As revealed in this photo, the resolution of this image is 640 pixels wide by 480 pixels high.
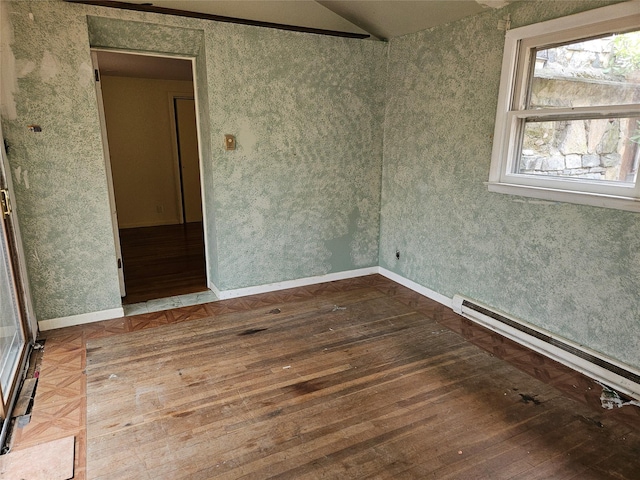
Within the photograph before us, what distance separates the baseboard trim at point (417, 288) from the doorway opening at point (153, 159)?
87.0 inches

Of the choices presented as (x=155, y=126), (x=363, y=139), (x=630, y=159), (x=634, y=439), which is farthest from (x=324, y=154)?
(x=155, y=126)

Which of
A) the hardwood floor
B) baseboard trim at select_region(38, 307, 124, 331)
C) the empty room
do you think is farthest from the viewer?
the hardwood floor

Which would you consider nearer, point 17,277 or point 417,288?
point 17,277

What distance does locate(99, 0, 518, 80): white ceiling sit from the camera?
9.59 ft

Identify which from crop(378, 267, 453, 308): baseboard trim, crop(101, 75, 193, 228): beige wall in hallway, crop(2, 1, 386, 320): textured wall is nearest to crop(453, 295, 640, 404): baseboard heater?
crop(378, 267, 453, 308): baseboard trim

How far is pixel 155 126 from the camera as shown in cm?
610

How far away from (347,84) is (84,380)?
313 centimetres

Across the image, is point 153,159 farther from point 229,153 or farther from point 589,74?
point 589,74

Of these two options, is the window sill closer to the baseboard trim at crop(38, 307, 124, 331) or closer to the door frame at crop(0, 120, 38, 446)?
the baseboard trim at crop(38, 307, 124, 331)

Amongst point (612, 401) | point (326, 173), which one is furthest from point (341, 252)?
point (612, 401)

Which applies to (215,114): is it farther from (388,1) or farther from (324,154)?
(388,1)

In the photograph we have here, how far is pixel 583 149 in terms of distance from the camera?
247 cm

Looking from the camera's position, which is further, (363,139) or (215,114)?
(363,139)

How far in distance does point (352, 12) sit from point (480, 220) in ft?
6.65
